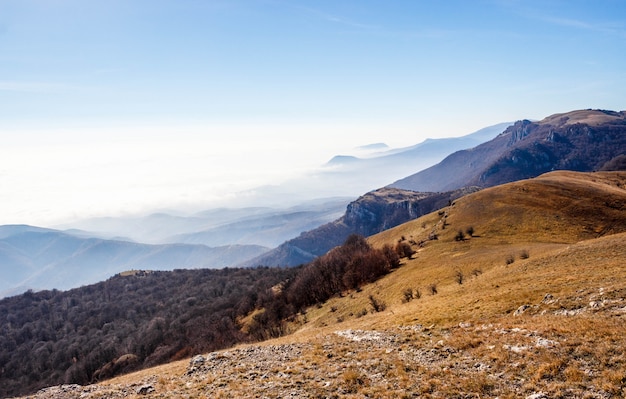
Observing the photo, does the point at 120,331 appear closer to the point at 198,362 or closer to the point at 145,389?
the point at 198,362

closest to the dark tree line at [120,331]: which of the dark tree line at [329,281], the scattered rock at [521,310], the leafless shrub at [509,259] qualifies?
the dark tree line at [329,281]

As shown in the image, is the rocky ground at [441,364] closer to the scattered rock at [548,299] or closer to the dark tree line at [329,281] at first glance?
the scattered rock at [548,299]

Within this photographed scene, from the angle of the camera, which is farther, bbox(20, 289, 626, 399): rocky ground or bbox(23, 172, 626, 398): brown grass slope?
bbox(23, 172, 626, 398): brown grass slope

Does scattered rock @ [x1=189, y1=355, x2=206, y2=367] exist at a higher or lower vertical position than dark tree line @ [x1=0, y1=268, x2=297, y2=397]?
higher

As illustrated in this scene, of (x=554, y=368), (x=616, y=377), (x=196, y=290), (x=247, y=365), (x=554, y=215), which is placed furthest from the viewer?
(x=196, y=290)

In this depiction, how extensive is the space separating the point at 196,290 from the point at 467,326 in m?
181

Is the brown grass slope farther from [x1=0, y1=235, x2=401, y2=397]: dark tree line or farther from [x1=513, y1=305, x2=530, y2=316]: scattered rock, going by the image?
[x1=0, y1=235, x2=401, y2=397]: dark tree line

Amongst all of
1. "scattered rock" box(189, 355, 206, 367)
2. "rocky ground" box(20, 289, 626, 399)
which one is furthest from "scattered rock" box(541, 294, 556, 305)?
"scattered rock" box(189, 355, 206, 367)

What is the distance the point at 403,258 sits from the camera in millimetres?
74812

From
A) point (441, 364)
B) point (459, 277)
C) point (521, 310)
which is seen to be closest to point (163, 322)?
point (459, 277)

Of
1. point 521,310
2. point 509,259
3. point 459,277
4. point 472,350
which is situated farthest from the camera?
point 509,259

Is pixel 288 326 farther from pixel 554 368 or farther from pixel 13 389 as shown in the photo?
pixel 13 389

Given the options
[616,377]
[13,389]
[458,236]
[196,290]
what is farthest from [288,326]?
[196,290]

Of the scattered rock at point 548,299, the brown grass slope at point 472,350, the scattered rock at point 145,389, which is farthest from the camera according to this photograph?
the scattered rock at point 548,299
